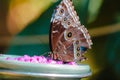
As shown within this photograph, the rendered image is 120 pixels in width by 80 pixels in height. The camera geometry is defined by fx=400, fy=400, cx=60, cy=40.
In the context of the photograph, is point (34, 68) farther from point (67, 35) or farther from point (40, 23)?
point (40, 23)

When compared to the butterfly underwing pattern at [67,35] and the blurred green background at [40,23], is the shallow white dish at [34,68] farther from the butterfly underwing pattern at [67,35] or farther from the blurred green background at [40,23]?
the blurred green background at [40,23]

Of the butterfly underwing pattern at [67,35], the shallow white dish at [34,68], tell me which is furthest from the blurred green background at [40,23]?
the shallow white dish at [34,68]

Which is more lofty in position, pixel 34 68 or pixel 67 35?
pixel 67 35

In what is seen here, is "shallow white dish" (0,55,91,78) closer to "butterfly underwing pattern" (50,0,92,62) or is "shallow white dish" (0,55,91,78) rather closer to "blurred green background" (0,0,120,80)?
"butterfly underwing pattern" (50,0,92,62)

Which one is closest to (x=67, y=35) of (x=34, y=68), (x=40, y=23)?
(x=34, y=68)

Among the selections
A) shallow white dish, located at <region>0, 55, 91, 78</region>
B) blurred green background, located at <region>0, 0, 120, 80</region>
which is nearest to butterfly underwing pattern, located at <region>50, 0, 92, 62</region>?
shallow white dish, located at <region>0, 55, 91, 78</region>
